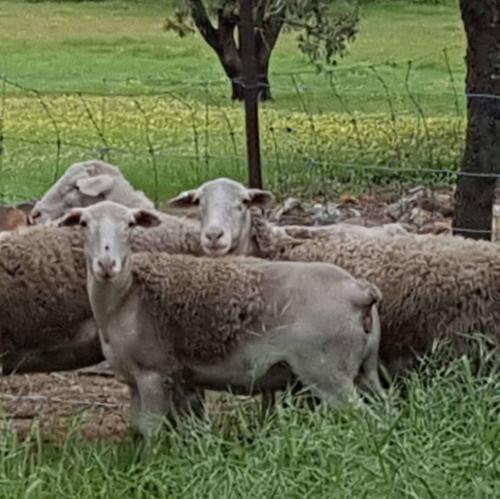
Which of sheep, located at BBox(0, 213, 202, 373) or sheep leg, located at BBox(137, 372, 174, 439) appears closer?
sheep leg, located at BBox(137, 372, 174, 439)

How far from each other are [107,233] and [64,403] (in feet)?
4.47

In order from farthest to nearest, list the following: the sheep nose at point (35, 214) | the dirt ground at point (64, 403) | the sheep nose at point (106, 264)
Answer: the sheep nose at point (35, 214) → the dirt ground at point (64, 403) → the sheep nose at point (106, 264)

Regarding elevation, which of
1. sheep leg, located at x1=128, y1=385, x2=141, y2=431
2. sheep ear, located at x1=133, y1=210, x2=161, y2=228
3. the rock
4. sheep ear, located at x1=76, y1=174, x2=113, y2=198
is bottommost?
the rock

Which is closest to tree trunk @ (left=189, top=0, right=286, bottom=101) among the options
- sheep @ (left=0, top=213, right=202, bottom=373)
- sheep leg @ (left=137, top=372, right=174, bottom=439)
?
sheep @ (left=0, top=213, right=202, bottom=373)

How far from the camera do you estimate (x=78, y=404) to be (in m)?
7.71

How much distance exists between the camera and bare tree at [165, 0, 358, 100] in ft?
74.2

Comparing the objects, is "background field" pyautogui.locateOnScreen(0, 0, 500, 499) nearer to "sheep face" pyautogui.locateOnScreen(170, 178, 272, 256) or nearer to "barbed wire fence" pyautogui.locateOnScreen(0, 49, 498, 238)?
"barbed wire fence" pyautogui.locateOnScreen(0, 49, 498, 238)

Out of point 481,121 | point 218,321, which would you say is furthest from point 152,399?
point 481,121

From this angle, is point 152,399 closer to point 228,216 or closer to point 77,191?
point 228,216

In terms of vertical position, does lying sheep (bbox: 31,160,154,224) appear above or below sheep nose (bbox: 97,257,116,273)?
below

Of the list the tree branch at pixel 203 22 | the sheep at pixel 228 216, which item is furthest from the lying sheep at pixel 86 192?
the tree branch at pixel 203 22

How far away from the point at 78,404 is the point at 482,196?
3.15 meters

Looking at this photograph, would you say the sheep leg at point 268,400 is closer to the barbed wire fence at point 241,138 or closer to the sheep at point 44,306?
the sheep at point 44,306

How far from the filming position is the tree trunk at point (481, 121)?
9617 mm
